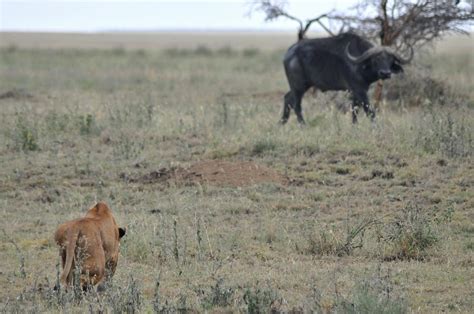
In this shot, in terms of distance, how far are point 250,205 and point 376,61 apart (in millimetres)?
6161

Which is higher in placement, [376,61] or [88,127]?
[376,61]

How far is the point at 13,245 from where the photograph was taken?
30.6ft

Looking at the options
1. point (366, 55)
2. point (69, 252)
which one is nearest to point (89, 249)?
point (69, 252)

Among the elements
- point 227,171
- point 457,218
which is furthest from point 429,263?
point 227,171

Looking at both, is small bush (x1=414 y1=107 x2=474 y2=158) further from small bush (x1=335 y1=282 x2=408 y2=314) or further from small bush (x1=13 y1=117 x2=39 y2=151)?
small bush (x1=335 y1=282 x2=408 y2=314)

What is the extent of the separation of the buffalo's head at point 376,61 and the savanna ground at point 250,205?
37.6 inches

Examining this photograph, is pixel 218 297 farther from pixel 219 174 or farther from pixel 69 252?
pixel 219 174

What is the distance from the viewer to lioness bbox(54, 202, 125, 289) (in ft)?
23.1

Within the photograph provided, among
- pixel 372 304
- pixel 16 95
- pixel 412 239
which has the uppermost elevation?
pixel 372 304

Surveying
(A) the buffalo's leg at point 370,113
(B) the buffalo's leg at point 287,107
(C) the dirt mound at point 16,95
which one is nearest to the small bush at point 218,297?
(A) the buffalo's leg at point 370,113

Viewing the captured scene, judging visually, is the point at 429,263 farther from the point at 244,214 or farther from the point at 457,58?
the point at 457,58

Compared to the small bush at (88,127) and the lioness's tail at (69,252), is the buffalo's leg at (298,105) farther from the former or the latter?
the lioness's tail at (69,252)

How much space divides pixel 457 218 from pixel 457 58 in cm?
2643

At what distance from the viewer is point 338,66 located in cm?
1614
